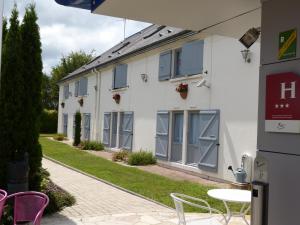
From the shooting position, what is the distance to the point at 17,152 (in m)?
7.49

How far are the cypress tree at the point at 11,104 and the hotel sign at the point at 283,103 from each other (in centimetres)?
519

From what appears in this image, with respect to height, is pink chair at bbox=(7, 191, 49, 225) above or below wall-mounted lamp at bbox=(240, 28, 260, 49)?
below

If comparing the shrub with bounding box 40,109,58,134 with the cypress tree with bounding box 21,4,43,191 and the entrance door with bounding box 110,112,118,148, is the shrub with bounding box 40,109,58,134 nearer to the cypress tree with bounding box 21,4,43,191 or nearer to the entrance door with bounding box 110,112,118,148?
the entrance door with bounding box 110,112,118,148

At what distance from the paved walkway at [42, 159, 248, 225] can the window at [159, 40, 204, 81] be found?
16.7 ft

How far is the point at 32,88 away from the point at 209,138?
6498 millimetres

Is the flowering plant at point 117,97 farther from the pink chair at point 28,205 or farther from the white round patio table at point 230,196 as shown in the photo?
the pink chair at point 28,205

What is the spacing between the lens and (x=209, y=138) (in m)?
12.6

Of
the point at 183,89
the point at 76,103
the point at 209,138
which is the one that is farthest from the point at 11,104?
the point at 76,103

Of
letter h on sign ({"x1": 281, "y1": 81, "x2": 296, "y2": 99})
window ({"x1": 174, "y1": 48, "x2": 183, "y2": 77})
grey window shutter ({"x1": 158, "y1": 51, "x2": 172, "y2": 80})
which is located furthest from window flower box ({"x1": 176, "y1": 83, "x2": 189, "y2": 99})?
letter h on sign ({"x1": 281, "y1": 81, "x2": 296, "y2": 99})

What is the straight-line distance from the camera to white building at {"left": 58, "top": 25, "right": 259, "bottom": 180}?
37.9ft

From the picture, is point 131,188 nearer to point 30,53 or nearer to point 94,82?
point 30,53

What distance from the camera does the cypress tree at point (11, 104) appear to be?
7340 millimetres

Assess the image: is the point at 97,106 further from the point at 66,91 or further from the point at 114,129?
the point at 66,91

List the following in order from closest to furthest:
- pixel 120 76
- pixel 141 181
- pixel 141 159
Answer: pixel 141 181, pixel 141 159, pixel 120 76
